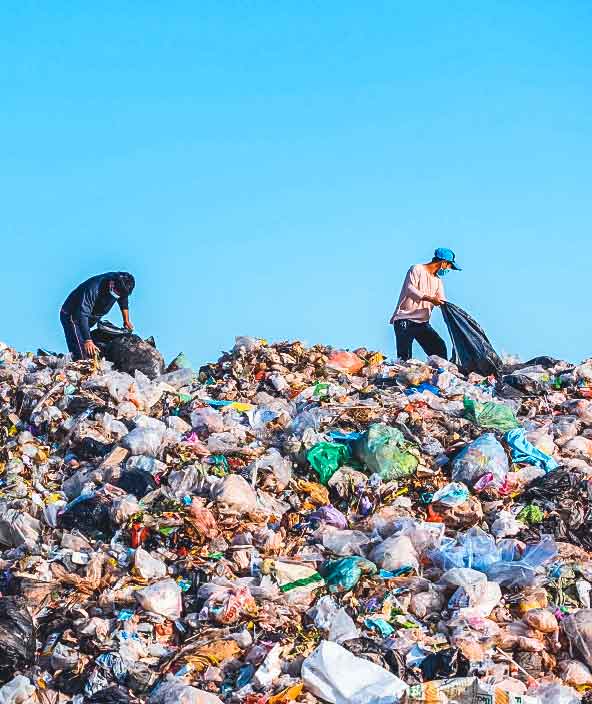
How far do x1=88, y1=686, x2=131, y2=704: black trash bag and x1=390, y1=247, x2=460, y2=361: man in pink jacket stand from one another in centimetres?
522

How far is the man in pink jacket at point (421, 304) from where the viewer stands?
30.1 feet

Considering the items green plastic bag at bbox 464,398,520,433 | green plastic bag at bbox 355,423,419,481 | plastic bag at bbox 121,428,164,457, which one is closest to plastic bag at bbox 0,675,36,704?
plastic bag at bbox 121,428,164,457

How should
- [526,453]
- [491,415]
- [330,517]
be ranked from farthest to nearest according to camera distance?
[491,415] < [526,453] < [330,517]

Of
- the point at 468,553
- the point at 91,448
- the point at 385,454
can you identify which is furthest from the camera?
the point at 91,448

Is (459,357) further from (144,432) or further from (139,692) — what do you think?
(139,692)

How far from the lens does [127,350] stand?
8875 millimetres

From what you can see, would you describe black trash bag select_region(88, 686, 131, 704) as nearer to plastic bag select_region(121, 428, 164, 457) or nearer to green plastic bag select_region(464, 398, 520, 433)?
plastic bag select_region(121, 428, 164, 457)

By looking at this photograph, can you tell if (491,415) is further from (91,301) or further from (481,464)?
(91,301)

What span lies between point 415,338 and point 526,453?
2.75 m

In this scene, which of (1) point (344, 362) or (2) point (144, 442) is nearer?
(2) point (144, 442)

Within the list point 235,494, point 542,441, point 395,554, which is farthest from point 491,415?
point 235,494

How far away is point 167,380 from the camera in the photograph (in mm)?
8594

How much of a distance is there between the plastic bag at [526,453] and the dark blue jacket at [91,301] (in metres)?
3.88

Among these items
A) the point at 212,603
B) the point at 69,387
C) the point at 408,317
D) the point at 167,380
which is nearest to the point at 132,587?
the point at 212,603
